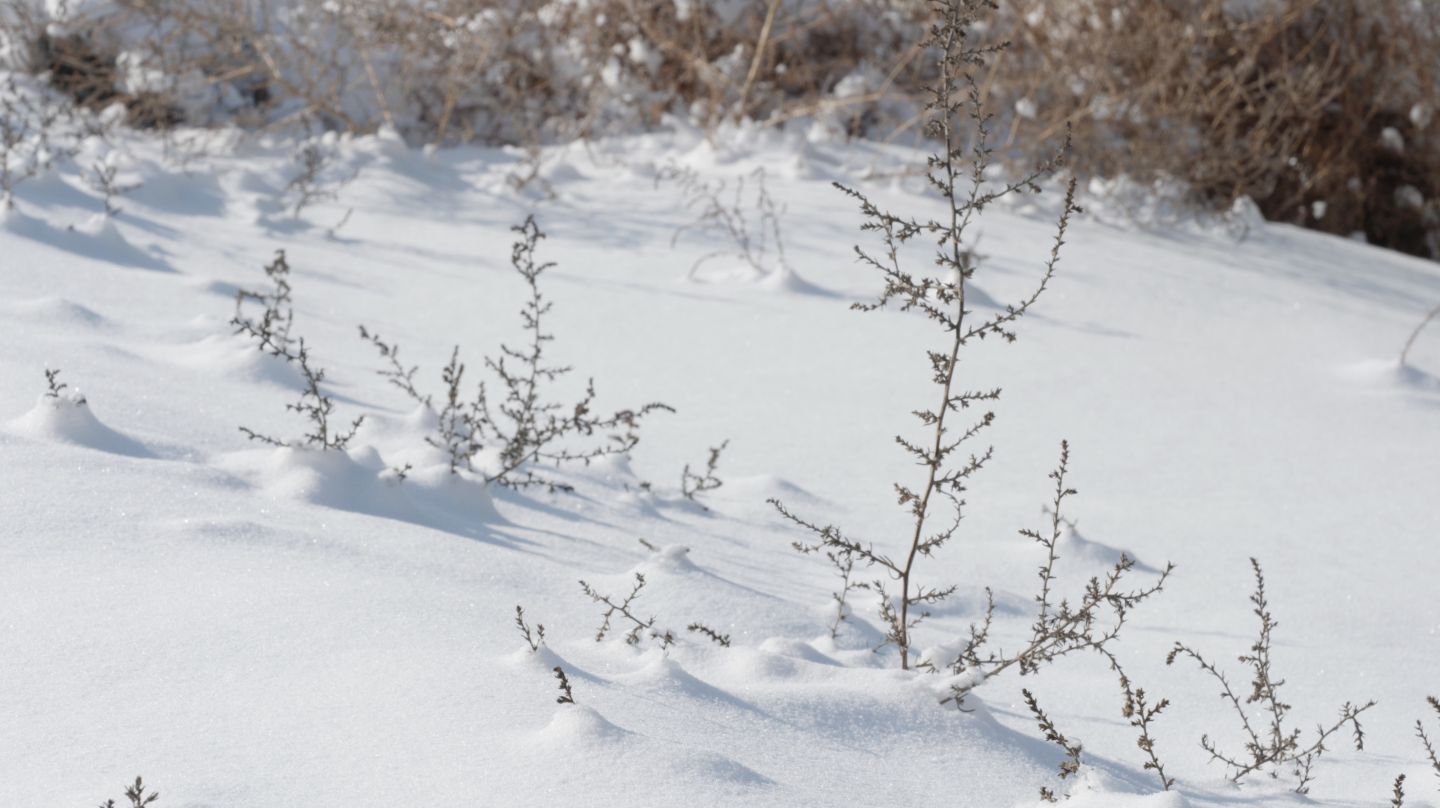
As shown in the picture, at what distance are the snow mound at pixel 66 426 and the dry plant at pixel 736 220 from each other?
3261 millimetres

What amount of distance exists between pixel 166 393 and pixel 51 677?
151 centimetres

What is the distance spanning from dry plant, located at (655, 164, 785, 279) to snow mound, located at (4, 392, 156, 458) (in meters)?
3.26

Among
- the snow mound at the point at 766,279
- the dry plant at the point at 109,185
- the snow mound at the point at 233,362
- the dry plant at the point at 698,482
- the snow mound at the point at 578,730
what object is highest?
the snow mound at the point at 766,279

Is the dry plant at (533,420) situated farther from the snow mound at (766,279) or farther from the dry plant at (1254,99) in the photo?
the dry plant at (1254,99)

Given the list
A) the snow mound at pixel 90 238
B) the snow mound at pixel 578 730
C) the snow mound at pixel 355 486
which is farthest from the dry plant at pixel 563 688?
the snow mound at pixel 90 238

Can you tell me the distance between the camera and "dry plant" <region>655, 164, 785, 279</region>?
5.44 m

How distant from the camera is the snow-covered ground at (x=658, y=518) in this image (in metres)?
1.57

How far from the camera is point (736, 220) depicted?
606 cm

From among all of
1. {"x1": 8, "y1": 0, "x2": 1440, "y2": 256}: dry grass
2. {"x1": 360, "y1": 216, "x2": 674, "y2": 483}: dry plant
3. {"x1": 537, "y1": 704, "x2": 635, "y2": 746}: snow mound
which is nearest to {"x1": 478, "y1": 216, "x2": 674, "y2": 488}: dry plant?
{"x1": 360, "y1": 216, "x2": 674, "y2": 483}: dry plant

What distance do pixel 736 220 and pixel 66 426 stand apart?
13.6ft

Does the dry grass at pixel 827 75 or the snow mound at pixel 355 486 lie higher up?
the dry grass at pixel 827 75

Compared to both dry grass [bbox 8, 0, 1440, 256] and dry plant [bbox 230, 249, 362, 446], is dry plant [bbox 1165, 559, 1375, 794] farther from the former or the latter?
dry grass [bbox 8, 0, 1440, 256]

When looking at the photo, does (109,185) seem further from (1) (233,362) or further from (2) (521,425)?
(2) (521,425)

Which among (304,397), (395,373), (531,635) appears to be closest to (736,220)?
(395,373)
